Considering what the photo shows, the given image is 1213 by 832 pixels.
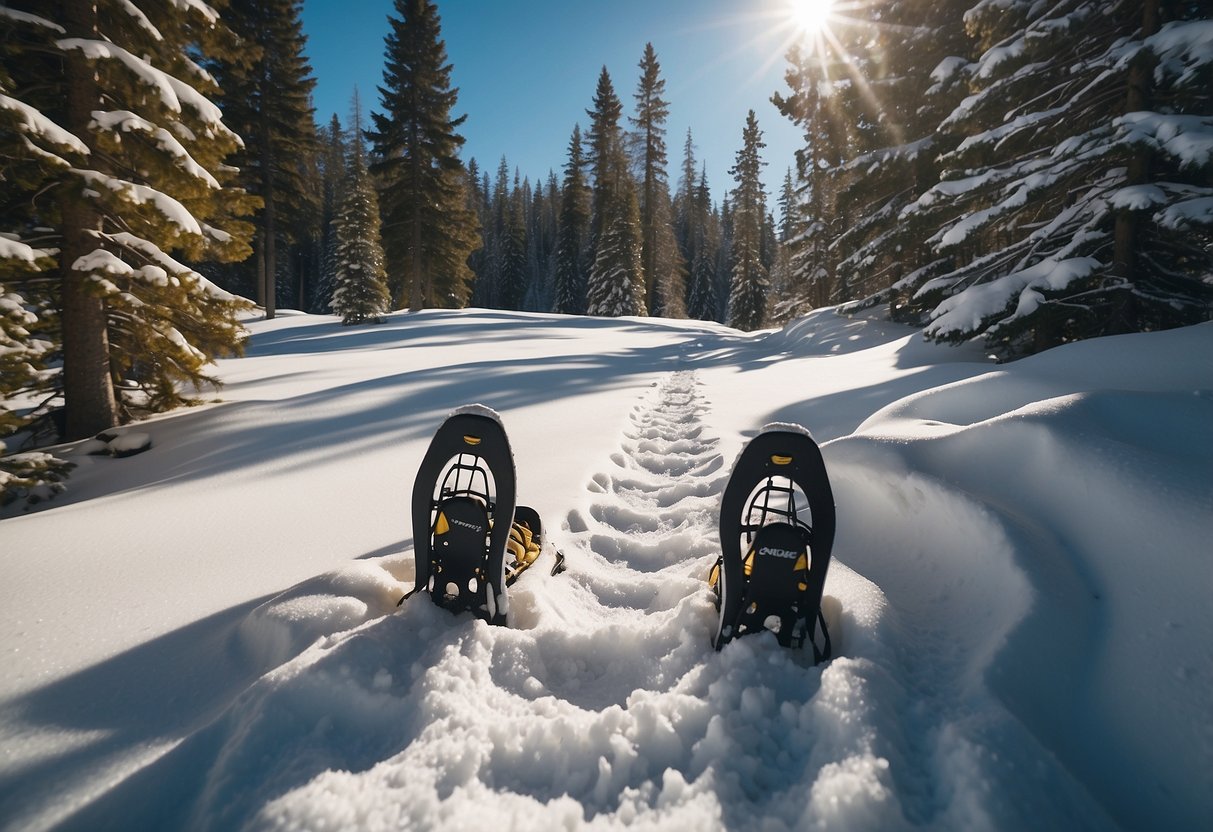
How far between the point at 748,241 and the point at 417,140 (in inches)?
874

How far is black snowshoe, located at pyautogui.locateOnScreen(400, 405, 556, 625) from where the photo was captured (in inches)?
77.6

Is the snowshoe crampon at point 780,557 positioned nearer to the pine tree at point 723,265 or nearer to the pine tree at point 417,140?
the pine tree at point 417,140

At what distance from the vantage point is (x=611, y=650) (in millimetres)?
1889

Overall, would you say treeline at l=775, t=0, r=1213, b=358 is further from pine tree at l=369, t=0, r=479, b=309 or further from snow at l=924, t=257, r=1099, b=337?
pine tree at l=369, t=0, r=479, b=309

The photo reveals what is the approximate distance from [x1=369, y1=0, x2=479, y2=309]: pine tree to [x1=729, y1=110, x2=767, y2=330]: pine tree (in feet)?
66.0

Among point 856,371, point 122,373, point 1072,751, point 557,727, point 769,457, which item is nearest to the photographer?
point 1072,751

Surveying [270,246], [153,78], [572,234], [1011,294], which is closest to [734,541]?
[1011,294]

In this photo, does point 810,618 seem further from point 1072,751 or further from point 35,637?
point 35,637

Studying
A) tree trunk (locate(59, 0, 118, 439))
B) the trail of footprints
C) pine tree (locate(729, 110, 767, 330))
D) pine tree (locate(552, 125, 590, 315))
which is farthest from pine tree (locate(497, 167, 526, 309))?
the trail of footprints

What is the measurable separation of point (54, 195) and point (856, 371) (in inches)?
386

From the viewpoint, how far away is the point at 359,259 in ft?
67.6

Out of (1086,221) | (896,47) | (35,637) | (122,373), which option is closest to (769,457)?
(35,637)

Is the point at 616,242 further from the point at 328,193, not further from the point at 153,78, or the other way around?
the point at 328,193

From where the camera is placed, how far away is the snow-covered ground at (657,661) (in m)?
1.23
